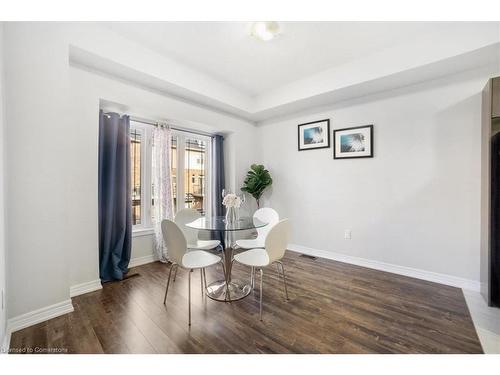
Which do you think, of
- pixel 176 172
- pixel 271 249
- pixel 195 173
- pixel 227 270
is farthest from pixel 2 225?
pixel 195 173

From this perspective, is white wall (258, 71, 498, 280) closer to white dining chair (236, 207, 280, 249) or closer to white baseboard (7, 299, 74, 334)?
white dining chair (236, 207, 280, 249)

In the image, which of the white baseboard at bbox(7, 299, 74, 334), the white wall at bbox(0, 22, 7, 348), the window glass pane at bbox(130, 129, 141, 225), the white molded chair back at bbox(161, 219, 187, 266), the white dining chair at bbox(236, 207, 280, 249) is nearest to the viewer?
the white wall at bbox(0, 22, 7, 348)

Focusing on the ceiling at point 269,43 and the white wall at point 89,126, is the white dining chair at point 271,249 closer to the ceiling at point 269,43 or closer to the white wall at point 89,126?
the white wall at point 89,126

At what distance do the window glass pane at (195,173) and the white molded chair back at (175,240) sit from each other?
1.88m

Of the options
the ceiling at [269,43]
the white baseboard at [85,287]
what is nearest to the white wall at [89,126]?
the white baseboard at [85,287]

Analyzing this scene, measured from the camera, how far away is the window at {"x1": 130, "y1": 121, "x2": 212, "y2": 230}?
3232mm

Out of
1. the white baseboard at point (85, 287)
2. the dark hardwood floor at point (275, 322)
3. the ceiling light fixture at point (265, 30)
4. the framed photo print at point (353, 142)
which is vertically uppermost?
the ceiling light fixture at point (265, 30)

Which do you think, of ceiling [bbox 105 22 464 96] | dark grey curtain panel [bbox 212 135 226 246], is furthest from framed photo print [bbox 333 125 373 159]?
dark grey curtain panel [bbox 212 135 226 246]

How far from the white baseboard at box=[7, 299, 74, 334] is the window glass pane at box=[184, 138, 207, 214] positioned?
2.02 meters

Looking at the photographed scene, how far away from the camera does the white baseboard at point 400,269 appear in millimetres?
2436

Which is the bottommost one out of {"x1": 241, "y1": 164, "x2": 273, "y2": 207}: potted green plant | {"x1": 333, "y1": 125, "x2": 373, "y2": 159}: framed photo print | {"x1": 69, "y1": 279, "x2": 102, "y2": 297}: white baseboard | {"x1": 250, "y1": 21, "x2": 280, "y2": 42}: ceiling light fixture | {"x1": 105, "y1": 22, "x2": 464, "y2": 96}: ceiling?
{"x1": 69, "y1": 279, "x2": 102, "y2": 297}: white baseboard

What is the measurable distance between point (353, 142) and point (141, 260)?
11.5 feet

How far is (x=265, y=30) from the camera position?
215 centimetres

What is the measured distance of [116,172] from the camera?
2.73m
